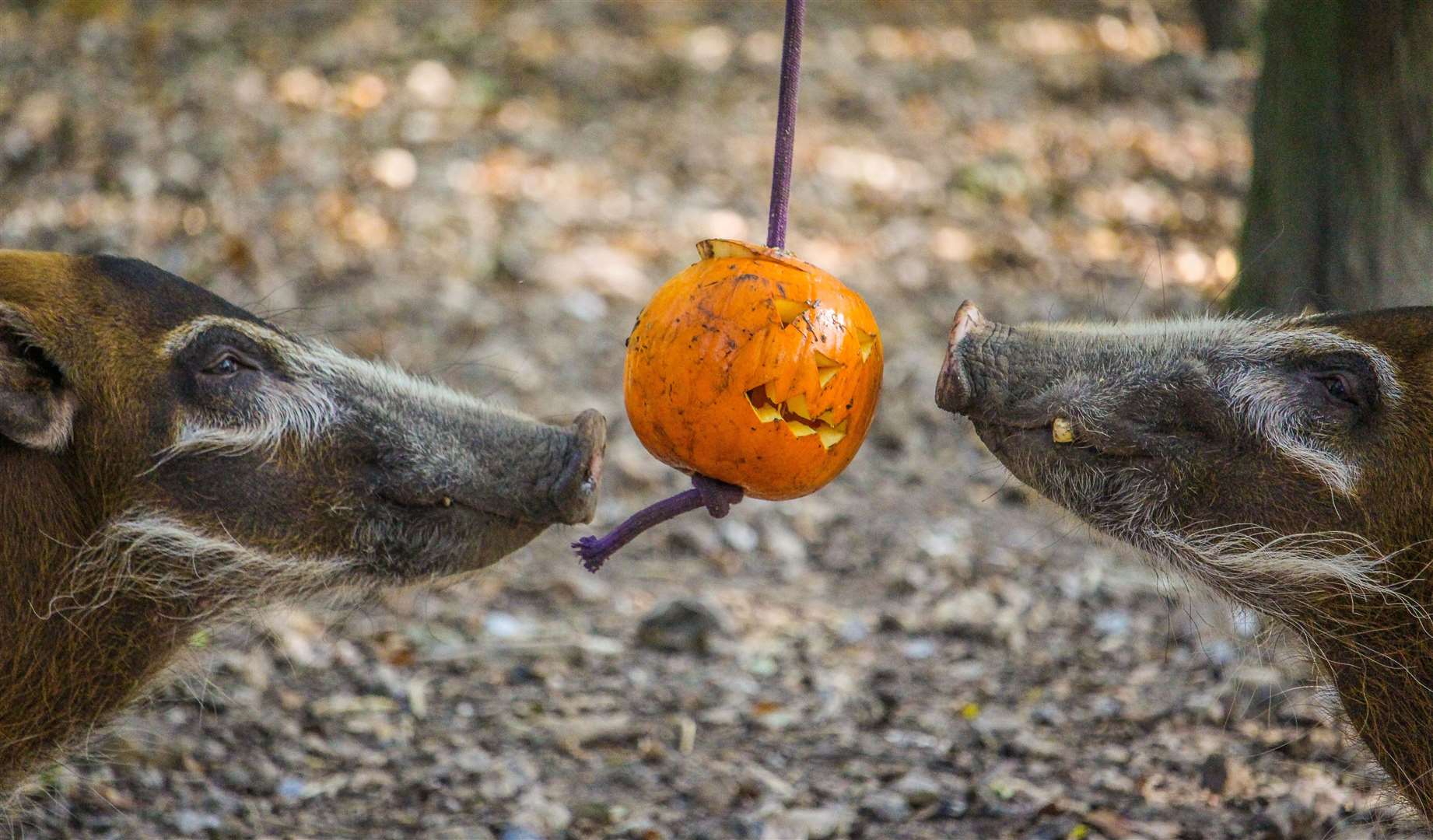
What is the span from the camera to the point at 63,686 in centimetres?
337

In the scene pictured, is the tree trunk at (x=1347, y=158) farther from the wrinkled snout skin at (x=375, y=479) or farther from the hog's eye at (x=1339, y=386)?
the wrinkled snout skin at (x=375, y=479)

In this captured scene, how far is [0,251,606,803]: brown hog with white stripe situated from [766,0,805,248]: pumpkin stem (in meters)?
0.68

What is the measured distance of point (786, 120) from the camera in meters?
2.89

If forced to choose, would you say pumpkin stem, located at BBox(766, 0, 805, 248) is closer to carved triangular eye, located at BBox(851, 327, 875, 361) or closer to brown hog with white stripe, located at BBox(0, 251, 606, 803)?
carved triangular eye, located at BBox(851, 327, 875, 361)

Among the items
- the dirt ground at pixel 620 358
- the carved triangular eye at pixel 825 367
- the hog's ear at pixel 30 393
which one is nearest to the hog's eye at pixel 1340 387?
the dirt ground at pixel 620 358

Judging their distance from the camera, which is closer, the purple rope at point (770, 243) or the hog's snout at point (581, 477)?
the purple rope at point (770, 243)

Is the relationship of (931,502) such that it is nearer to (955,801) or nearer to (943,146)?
(955,801)

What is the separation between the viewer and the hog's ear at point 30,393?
10.4ft

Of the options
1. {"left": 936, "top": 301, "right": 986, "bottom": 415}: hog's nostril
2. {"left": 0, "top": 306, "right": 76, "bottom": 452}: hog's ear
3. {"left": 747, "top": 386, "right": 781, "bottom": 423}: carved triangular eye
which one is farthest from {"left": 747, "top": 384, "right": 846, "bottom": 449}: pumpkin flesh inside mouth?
{"left": 0, "top": 306, "right": 76, "bottom": 452}: hog's ear

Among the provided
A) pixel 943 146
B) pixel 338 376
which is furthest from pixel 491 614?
pixel 943 146

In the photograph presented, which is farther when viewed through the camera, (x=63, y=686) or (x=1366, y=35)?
(x=1366, y=35)

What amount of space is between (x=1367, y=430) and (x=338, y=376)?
7.72ft

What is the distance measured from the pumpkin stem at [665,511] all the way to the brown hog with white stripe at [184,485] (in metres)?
0.26

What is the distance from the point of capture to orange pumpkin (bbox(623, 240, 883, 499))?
9.55 ft
